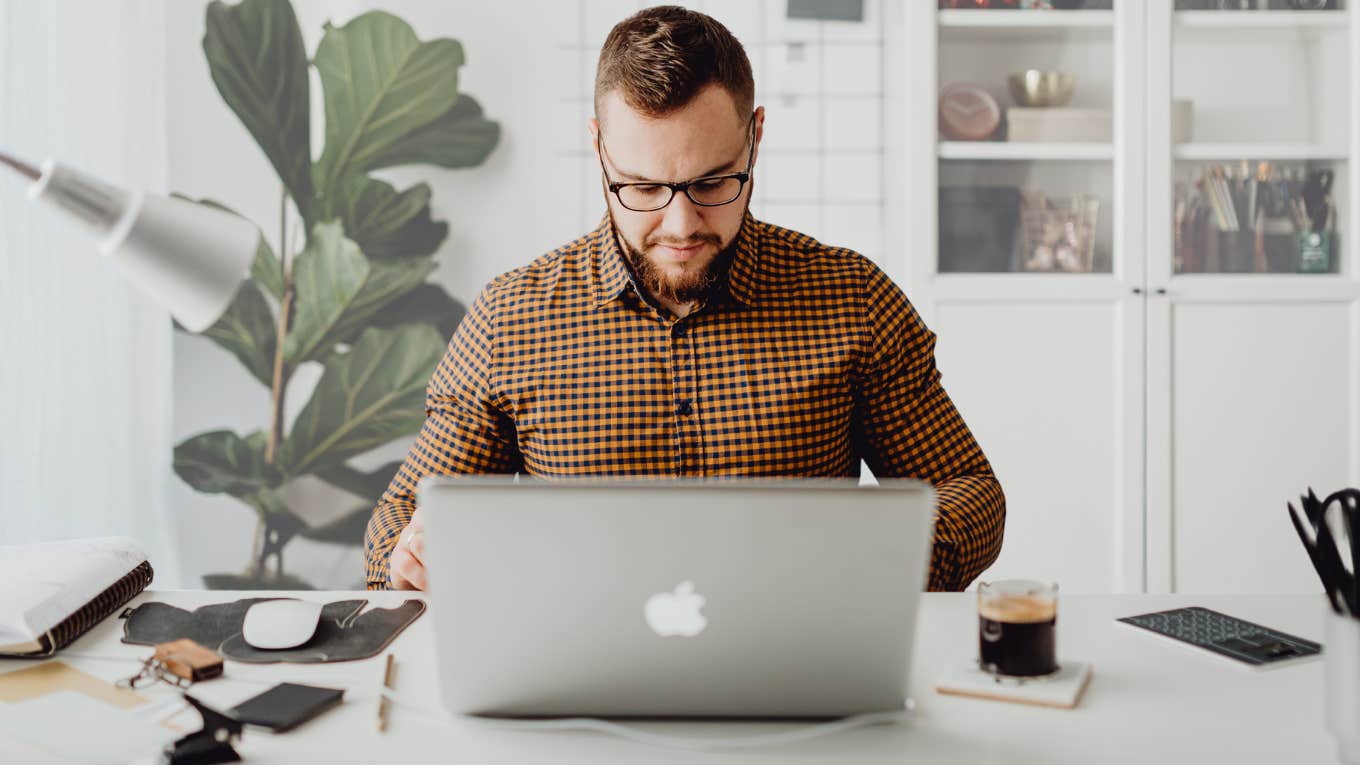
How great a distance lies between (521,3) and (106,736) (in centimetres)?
231

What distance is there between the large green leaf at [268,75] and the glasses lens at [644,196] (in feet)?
5.19

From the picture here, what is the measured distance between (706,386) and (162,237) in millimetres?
839

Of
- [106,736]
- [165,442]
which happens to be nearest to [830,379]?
[106,736]

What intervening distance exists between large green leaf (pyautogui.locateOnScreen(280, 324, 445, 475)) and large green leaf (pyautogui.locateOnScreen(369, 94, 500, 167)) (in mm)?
396

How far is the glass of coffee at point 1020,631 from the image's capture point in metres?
1.01

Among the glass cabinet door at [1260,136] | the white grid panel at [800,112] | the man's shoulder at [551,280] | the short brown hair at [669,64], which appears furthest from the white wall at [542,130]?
the short brown hair at [669,64]

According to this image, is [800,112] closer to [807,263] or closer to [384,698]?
[807,263]

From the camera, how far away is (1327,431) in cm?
269

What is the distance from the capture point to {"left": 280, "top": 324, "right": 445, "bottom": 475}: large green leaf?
2781 mm

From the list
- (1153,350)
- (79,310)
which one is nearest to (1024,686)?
(1153,350)

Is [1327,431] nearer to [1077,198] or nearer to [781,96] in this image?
[1077,198]

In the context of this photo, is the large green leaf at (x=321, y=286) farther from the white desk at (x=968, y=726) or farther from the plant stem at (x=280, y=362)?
the white desk at (x=968, y=726)

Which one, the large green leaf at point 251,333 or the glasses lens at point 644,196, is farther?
the large green leaf at point 251,333

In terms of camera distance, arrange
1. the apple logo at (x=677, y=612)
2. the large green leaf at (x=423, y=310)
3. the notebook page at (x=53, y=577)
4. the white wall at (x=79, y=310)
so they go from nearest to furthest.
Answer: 1. the apple logo at (x=677, y=612)
2. the notebook page at (x=53, y=577)
3. the white wall at (x=79, y=310)
4. the large green leaf at (x=423, y=310)
